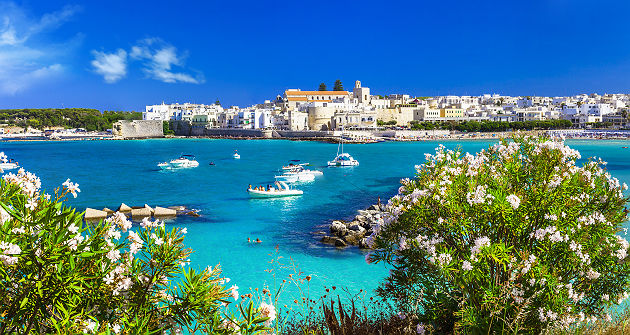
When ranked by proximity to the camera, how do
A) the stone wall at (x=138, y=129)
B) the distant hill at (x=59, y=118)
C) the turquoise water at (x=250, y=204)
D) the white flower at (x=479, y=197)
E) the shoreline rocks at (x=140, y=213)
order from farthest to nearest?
the distant hill at (x=59, y=118)
the stone wall at (x=138, y=129)
the shoreline rocks at (x=140, y=213)
the turquoise water at (x=250, y=204)
the white flower at (x=479, y=197)

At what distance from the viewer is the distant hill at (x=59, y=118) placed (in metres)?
115

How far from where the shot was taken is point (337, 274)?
11289mm

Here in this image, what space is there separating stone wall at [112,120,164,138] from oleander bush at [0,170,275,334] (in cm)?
10841

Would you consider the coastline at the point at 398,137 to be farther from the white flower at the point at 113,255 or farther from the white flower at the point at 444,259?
the white flower at the point at 113,255

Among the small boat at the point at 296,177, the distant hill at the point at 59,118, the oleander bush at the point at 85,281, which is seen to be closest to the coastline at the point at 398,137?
the distant hill at the point at 59,118

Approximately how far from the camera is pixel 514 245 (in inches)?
185

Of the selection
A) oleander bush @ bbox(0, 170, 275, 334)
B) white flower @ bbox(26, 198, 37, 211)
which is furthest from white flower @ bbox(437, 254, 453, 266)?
white flower @ bbox(26, 198, 37, 211)

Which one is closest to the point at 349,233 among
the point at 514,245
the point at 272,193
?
the point at 272,193

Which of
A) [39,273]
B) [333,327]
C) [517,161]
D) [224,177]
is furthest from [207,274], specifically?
[224,177]

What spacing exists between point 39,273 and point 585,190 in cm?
522

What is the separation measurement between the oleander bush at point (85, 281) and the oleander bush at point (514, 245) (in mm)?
2169

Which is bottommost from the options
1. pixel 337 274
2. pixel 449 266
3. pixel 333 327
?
pixel 337 274

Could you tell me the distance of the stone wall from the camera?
10269 centimetres

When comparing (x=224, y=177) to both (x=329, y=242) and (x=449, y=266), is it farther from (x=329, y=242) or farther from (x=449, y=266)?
(x=449, y=266)
